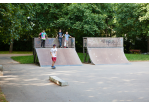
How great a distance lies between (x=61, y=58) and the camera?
16.8 m

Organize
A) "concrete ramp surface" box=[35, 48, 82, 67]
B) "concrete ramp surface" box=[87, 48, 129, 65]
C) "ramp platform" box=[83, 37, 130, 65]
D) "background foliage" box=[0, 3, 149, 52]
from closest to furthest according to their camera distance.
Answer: "concrete ramp surface" box=[35, 48, 82, 67] < "concrete ramp surface" box=[87, 48, 129, 65] < "ramp platform" box=[83, 37, 130, 65] < "background foliage" box=[0, 3, 149, 52]

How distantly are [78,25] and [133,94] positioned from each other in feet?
61.3

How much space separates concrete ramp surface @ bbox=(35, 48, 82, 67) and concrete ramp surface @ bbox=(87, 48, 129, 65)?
1491 mm

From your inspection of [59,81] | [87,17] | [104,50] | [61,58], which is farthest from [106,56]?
[59,81]

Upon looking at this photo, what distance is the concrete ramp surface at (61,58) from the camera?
15.9 metres

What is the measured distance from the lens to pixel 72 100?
604 centimetres

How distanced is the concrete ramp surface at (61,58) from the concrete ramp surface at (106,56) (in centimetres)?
149

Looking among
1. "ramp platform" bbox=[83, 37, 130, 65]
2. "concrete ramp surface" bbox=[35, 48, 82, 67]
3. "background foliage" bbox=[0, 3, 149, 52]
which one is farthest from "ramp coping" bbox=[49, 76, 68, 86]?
"background foliage" bbox=[0, 3, 149, 52]

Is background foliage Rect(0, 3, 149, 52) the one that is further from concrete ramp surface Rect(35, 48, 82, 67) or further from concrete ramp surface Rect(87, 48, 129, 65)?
concrete ramp surface Rect(87, 48, 129, 65)

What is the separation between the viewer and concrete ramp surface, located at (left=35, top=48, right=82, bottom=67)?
15.9 meters

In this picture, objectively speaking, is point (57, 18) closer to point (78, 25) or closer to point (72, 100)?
point (78, 25)

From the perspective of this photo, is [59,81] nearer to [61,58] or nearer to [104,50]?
[61,58]

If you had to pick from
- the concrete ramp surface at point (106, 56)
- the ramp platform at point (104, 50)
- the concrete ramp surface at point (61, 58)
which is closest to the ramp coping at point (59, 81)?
the concrete ramp surface at point (61, 58)

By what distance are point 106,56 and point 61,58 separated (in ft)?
12.9
